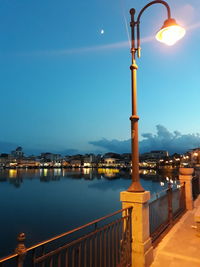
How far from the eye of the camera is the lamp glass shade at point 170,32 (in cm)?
484

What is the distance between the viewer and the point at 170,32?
196 inches

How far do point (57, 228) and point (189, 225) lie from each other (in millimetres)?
17283

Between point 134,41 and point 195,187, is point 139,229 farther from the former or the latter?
point 195,187

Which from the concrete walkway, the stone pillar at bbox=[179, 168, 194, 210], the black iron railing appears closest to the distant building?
the black iron railing

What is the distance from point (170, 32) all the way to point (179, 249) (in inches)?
215

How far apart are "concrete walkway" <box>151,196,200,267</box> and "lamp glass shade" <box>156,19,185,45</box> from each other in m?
5.24

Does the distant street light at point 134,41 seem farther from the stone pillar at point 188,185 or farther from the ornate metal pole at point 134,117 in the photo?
the stone pillar at point 188,185

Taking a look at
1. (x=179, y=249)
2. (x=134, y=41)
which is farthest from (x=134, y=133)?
(x=179, y=249)

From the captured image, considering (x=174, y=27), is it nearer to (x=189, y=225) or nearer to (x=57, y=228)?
(x=189, y=225)

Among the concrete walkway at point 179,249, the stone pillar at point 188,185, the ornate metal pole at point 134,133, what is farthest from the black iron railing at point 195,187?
the ornate metal pole at point 134,133

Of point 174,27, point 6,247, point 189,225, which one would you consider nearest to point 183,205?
point 189,225

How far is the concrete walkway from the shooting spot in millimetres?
5016

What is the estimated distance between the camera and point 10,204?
34.4 m

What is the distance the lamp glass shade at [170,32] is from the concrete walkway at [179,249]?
5.24 m
